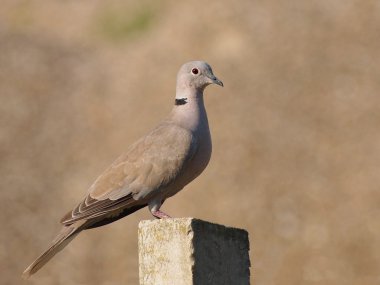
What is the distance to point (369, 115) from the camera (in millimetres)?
20969

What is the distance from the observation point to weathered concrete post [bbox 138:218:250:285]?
6.08 m

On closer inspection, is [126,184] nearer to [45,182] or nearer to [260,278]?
[260,278]

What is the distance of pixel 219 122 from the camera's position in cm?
2120

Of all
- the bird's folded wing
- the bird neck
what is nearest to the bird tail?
the bird's folded wing

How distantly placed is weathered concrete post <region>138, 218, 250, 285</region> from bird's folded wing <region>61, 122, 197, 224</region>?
1775 mm

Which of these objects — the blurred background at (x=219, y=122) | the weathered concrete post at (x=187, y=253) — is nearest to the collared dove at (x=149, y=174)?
the weathered concrete post at (x=187, y=253)

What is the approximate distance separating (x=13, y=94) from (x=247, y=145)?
6.71m

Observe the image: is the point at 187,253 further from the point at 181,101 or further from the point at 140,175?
the point at 181,101

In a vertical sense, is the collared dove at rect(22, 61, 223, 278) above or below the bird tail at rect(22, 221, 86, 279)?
above

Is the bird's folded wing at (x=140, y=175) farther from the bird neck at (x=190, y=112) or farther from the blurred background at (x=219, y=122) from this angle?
the blurred background at (x=219, y=122)

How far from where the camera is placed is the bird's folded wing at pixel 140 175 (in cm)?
812

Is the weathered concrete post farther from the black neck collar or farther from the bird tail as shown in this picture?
the black neck collar

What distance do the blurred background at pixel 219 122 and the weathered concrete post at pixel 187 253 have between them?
11.0m

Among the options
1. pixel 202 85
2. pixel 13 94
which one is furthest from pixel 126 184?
pixel 13 94
